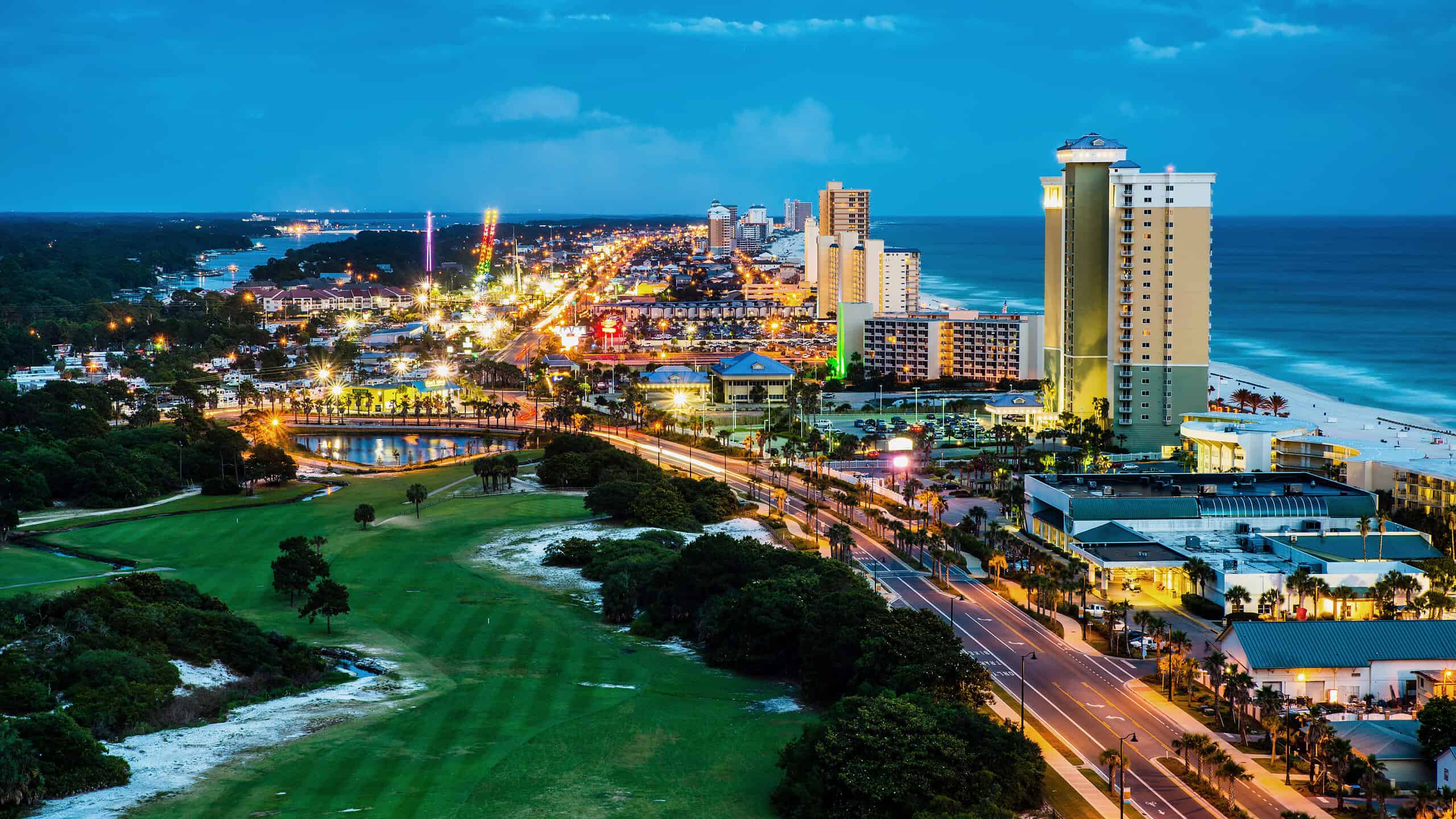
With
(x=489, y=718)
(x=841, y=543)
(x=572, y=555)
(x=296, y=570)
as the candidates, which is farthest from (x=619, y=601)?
(x=841, y=543)

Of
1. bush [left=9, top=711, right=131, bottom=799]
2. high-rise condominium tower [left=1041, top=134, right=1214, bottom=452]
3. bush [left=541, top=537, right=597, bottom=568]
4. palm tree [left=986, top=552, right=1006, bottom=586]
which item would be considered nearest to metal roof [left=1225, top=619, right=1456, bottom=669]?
palm tree [left=986, top=552, right=1006, bottom=586]

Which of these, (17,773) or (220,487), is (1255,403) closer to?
(220,487)

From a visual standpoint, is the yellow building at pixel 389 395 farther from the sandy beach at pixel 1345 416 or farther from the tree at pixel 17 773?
the tree at pixel 17 773

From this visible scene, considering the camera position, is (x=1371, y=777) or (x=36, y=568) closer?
(x=1371, y=777)

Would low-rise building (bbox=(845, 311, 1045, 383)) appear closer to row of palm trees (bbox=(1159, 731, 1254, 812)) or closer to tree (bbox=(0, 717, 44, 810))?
row of palm trees (bbox=(1159, 731, 1254, 812))

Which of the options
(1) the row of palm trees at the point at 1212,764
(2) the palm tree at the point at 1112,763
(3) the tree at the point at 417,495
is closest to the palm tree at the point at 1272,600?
(1) the row of palm trees at the point at 1212,764

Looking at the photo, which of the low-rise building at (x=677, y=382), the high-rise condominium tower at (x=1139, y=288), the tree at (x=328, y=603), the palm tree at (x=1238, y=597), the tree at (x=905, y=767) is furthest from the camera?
the low-rise building at (x=677, y=382)
